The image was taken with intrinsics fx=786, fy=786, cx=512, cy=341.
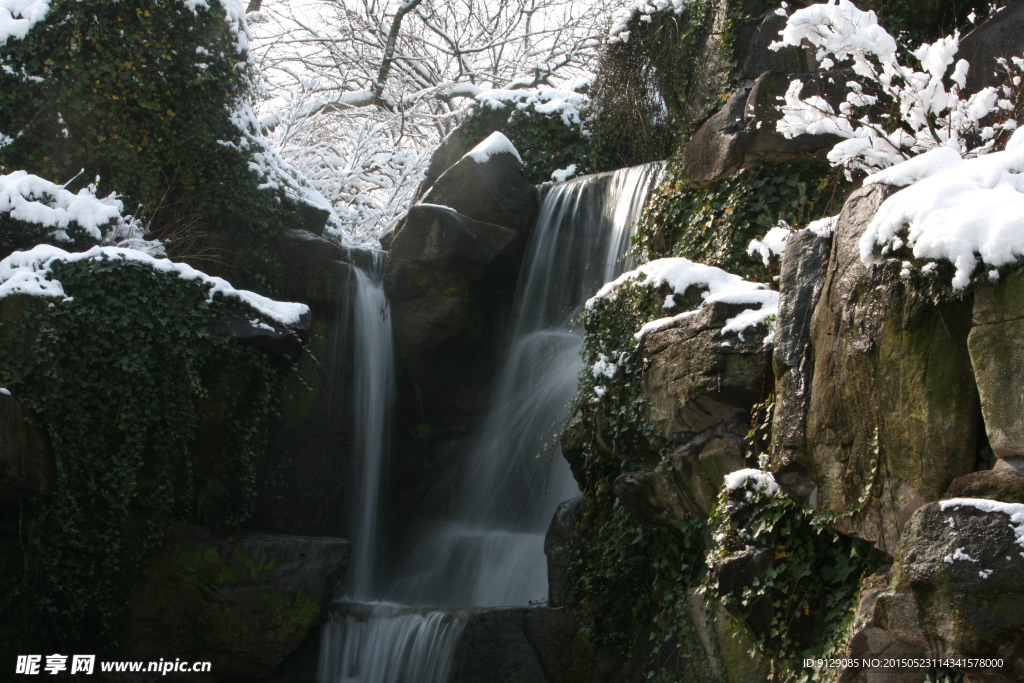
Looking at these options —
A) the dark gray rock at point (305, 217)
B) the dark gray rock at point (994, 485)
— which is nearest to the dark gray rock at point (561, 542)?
the dark gray rock at point (994, 485)

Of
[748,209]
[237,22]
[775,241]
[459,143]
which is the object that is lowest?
[775,241]

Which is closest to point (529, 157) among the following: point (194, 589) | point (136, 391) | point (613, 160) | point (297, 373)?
point (613, 160)

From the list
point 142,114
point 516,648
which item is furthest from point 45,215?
point 516,648

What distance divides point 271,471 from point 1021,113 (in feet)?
23.7

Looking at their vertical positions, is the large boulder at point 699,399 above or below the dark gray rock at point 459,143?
below

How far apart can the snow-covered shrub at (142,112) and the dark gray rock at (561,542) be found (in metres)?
5.06

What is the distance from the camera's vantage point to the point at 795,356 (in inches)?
150

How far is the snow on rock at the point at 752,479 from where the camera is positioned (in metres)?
4.06

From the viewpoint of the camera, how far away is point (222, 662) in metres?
6.63

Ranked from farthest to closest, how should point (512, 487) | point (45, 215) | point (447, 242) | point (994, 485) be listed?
point (447, 242) → point (512, 487) → point (45, 215) → point (994, 485)

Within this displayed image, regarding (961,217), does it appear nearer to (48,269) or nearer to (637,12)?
(637,12)

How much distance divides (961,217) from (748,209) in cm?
315

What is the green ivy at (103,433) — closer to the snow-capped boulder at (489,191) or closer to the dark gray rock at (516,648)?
the dark gray rock at (516,648)

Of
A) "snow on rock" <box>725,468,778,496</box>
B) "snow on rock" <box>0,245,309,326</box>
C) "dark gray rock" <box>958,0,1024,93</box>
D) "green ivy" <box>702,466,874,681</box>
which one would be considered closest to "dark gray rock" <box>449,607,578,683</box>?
"green ivy" <box>702,466,874,681</box>
